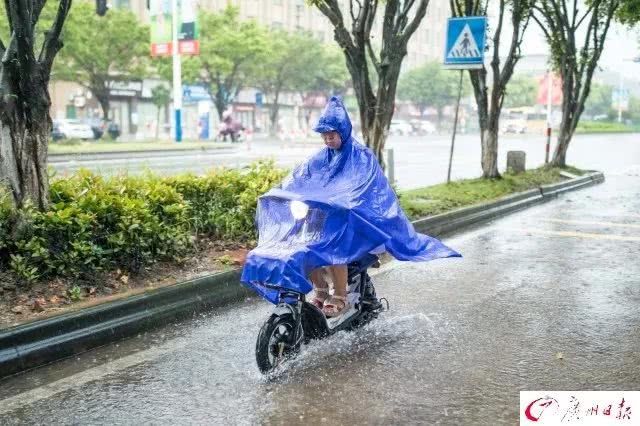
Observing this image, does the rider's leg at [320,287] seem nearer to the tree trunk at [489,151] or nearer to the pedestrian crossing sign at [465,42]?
the pedestrian crossing sign at [465,42]

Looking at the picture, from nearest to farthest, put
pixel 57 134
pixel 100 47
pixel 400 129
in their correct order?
pixel 57 134
pixel 100 47
pixel 400 129

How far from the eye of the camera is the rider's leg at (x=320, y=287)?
→ 16.3ft

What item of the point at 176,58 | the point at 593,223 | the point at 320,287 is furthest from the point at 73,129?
the point at 320,287

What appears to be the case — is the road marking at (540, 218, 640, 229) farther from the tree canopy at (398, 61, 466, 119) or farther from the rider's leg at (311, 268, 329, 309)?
the tree canopy at (398, 61, 466, 119)

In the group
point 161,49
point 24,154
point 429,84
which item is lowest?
point 24,154

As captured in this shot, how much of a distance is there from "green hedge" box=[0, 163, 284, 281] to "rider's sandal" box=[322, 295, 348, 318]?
6.02 ft

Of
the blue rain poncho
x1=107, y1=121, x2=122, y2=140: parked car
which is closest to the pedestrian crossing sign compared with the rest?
the blue rain poncho

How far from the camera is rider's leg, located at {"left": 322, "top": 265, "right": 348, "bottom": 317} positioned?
4.87 meters

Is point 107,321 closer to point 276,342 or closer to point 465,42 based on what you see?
point 276,342

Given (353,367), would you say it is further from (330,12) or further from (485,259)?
(330,12)

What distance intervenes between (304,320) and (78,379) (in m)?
1.44

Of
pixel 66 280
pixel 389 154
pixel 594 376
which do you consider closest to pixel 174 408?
pixel 66 280

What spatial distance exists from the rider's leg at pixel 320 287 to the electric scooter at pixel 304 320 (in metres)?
0.17

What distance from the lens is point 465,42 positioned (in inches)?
482
